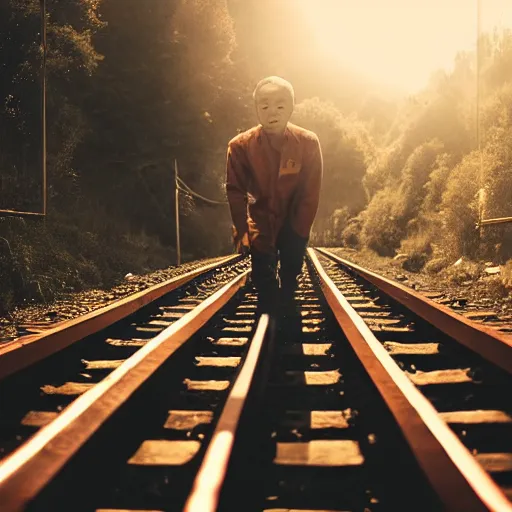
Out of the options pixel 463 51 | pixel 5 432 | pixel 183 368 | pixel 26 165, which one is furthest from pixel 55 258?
pixel 463 51

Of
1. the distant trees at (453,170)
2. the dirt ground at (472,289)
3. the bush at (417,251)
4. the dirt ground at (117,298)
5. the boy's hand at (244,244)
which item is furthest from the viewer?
the bush at (417,251)

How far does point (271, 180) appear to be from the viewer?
Result: 415 cm

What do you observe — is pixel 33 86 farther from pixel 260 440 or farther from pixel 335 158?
pixel 335 158

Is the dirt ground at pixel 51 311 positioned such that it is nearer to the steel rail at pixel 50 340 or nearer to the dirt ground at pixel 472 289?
the steel rail at pixel 50 340

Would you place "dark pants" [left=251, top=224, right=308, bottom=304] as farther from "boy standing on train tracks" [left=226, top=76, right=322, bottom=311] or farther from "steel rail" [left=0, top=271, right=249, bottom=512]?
"steel rail" [left=0, top=271, right=249, bottom=512]

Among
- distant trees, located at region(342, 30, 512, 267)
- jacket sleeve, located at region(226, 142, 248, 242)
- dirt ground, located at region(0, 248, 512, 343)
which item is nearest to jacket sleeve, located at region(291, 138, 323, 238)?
jacket sleeve, located at region(226, 142, 248, 242)

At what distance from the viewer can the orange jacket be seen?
13.5ft

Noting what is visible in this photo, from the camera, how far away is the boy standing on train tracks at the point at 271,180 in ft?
13.2

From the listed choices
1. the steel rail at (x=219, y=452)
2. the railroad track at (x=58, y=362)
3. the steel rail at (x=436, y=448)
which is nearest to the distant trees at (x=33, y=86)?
the railroad track at (x=58, y=362)

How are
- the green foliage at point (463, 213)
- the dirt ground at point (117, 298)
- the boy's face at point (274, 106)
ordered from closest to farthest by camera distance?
the boy's face at point (274, 106) < the dirt ground at point (117, 298) < the green foliage at point (463, 213)

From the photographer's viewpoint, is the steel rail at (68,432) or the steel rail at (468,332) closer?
the steel rail at (68,432)

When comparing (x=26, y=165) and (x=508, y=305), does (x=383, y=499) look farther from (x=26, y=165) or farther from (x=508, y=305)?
(x=26, y=165)

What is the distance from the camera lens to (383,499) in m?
1.67

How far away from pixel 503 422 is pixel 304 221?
235 cm
